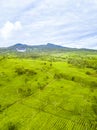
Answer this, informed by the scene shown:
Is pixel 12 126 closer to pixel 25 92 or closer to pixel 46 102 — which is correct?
pixel 46 102

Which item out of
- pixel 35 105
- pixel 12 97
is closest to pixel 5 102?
pixel 12 97

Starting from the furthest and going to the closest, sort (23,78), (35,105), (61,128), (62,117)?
(23,78) → (35,105) → (62,117) → (61,128)

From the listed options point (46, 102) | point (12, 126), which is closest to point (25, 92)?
point (46, 102)

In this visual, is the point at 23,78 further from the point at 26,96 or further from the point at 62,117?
the point at 62,117

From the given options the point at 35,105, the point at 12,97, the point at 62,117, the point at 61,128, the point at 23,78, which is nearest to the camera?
the point at 61,128

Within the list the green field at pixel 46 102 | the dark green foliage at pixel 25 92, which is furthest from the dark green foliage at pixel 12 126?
the dark green foliage at pixel 25 92

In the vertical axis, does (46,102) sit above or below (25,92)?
below

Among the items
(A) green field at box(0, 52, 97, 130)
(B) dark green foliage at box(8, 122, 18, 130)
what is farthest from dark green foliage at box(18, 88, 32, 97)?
(B) dark green foliage at box(8, 122, 18, 130)

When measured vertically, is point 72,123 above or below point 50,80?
below

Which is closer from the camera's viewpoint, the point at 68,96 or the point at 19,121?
the point at 19,121

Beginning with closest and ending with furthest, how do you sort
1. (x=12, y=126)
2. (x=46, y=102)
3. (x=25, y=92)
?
(x=12, y=126)
(x=46, y=102)
(x=25, y=92)

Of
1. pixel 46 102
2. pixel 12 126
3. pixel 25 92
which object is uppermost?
pixel 25 92
